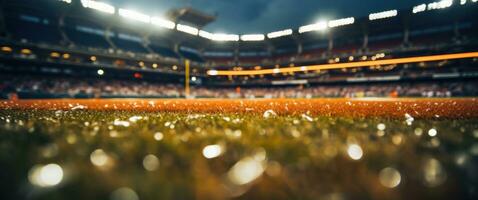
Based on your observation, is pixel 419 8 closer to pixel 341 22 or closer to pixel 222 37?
pixel 341 22

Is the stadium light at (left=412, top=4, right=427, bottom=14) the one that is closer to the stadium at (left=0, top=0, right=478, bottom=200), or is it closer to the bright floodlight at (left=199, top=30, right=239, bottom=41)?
the stadium at (left=0, top=0, right=478, bottom=200)

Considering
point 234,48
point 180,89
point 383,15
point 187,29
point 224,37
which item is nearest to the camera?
point 383,15

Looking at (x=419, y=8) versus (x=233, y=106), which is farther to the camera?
(x=419, y=8)

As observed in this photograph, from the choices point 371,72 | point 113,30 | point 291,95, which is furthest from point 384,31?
point 113,30

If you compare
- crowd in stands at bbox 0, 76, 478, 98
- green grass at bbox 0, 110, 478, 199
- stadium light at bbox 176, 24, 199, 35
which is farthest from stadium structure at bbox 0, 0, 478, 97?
green grass at bbox 0, 110, 478, 199

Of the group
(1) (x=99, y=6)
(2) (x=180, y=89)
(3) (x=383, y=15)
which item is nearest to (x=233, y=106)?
(1) (x=99, y=6)

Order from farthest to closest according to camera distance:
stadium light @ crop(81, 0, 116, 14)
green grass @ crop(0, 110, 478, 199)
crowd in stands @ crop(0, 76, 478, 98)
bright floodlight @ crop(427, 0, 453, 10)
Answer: stadium light @ crop(81, 0, 116, 14) < bright floodlight @ crop(427, 0, 453, 10) < crowd in stands @ crop(0, 76, 478, 98) < green grass @ crop(0, 110, 478, 199)
